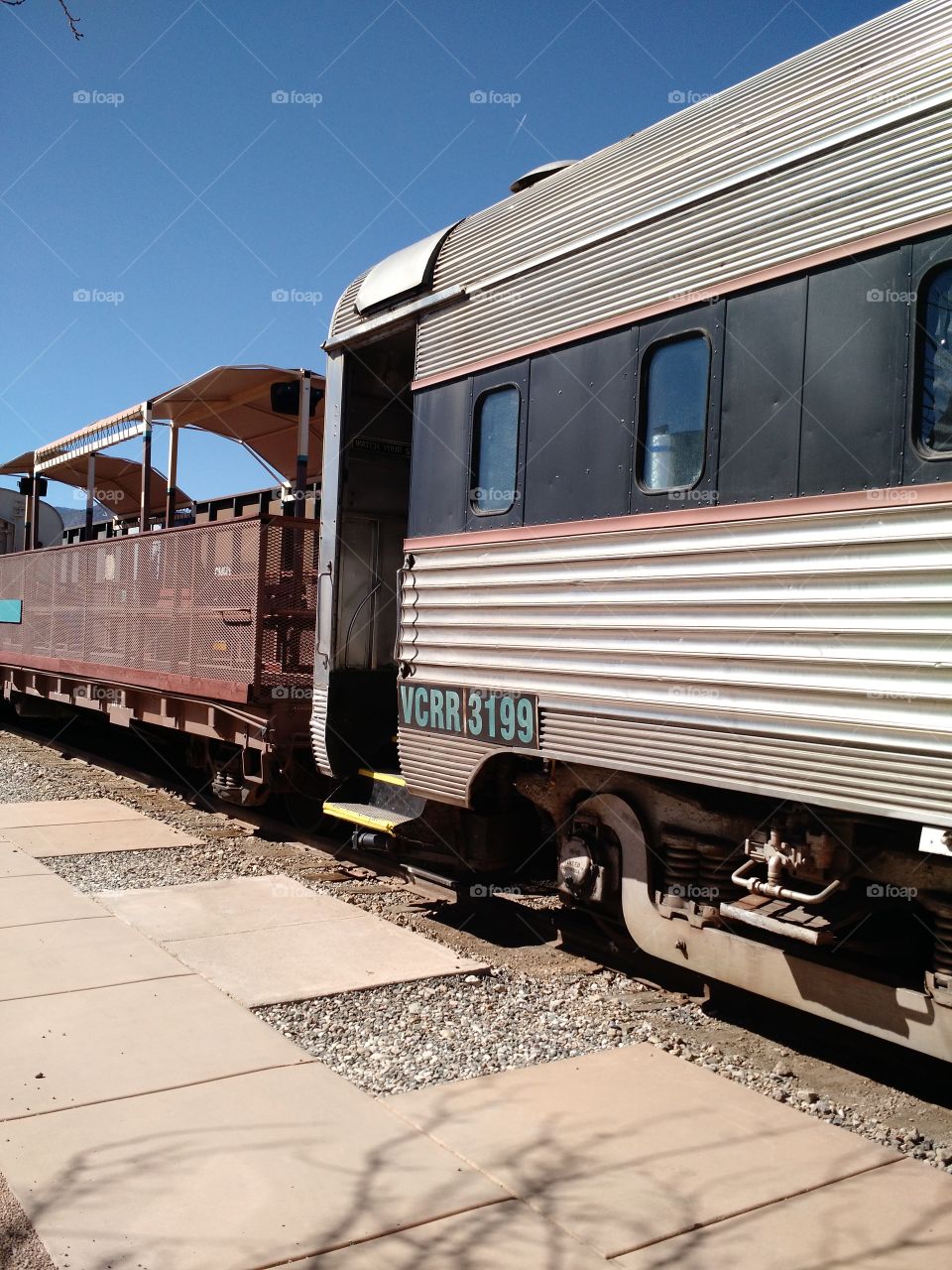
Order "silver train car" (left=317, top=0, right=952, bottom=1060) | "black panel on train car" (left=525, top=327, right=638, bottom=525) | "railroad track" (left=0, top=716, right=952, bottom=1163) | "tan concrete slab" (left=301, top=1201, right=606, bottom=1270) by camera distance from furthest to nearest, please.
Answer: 1. "black panel on train car" (left=525, top=327, right=638, bottom=525)
2. "railroad track" (left=0, top=716, right=952, bottom=1163)
3. "silver train car" (left=317, top=0, right=952, bottom=1060)
4. "tan concrete slab" (left=301, top=1201, right=606, bottom=1270)

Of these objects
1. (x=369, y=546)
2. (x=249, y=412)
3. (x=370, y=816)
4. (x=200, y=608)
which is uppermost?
(x=249, y=412)

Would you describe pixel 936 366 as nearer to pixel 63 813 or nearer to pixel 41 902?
pixel 41 902

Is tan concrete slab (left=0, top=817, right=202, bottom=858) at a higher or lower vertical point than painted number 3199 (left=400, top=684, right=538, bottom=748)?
lower

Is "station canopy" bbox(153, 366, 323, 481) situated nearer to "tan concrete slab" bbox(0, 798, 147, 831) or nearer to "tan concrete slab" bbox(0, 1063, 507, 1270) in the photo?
"tan concrete slab" bbox(0, 798, 147, 831)

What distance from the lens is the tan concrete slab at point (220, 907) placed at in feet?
21.5

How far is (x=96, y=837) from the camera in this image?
30.0 ft

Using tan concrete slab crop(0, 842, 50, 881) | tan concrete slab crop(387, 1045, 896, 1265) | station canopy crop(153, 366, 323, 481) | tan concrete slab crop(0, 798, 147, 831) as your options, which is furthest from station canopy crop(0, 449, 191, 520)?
tan concrete slab crop(387, 1045, 896, 1265)

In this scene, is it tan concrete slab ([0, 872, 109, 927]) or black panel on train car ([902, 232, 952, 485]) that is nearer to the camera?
black panel on train car ([902, 232, 952, 485])

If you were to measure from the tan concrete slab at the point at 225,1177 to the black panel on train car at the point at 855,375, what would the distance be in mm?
2737

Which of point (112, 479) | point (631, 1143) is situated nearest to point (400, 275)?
point (631, 1143)

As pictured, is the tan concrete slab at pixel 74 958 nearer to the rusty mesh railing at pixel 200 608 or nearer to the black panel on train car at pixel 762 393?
the rusty mesh railing at pixel 200 608

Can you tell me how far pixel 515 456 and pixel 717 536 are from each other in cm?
169

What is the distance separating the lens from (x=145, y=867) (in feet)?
26.6

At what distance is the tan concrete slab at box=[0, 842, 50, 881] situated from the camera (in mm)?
7695
